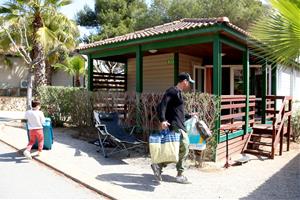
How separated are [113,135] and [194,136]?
230cm

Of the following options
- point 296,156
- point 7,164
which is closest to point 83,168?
point 7,164

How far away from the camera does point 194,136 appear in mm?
6695

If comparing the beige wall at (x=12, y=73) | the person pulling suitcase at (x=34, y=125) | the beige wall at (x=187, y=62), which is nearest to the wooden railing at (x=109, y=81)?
the beige wall at (x=187, y=62)

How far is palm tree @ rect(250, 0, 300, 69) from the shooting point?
13.0 feet

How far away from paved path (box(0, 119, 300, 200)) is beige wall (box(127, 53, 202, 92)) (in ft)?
18.9

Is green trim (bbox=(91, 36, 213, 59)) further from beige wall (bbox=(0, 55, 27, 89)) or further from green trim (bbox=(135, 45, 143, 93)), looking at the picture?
beige wall (bbox=(0, 55, 27, 89))

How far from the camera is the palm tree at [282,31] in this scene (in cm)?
396

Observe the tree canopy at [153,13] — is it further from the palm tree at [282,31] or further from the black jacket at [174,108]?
the palm tree at [282,31]

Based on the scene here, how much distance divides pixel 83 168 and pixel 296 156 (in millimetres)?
5890

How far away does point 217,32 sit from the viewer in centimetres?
794

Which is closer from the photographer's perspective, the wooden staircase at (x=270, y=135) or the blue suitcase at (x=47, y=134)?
the blue suitcase at (x=47, y=134)

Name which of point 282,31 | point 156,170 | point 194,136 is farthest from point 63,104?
point 282,31

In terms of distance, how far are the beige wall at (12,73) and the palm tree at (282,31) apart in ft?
77.3

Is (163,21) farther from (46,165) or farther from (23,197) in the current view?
(23,197)
